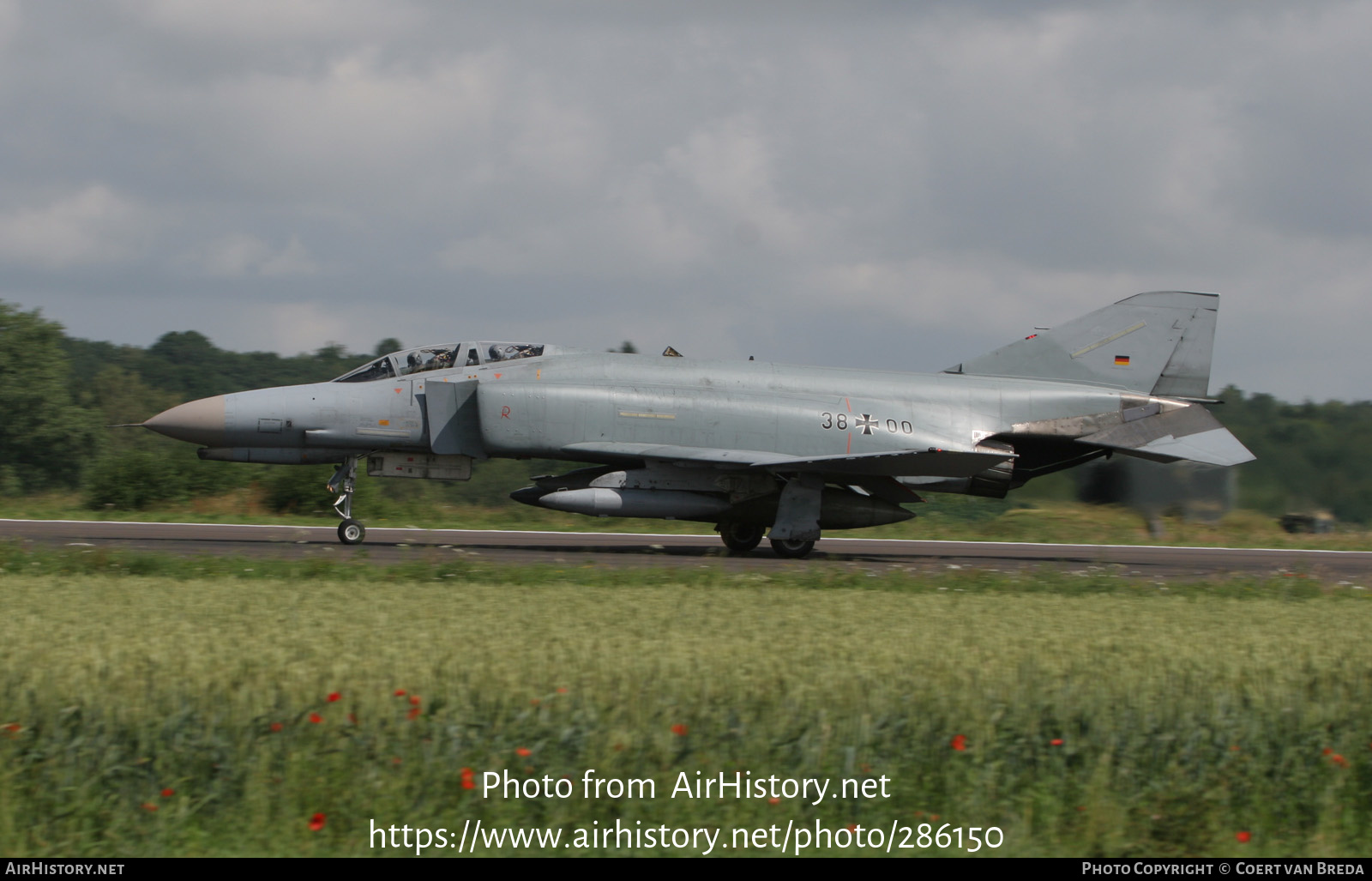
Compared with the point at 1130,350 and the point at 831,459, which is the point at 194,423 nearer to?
the point at 831,459

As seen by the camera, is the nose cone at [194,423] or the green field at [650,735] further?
the nose cone at [194,423]

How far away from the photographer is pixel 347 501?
1647 cm

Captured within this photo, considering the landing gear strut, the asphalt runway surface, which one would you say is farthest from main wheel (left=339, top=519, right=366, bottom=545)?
the asphalt runway surface

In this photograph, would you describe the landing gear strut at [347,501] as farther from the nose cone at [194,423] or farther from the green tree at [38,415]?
the green tree at [38,415]

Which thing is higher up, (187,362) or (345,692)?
(187,362)

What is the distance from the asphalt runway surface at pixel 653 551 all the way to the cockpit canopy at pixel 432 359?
2.59m

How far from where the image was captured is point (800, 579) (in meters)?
12.1

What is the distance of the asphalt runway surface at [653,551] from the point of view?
1532cm

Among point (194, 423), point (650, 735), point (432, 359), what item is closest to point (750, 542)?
point (432, 359)

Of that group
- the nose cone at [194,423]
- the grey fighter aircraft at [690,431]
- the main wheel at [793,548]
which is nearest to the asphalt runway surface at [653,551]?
the main wheel at [793,548]

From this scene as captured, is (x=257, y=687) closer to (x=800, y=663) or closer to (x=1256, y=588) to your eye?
(x=800, y=663)
